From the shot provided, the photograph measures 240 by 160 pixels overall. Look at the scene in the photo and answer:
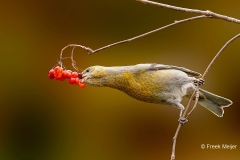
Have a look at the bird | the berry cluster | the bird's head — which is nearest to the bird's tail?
the bird

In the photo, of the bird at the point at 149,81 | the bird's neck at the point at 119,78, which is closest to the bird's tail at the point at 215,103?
the bird at the point at 149,81

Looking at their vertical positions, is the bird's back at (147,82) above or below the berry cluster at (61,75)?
above

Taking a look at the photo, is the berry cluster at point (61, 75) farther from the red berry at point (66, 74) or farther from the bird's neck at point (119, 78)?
the bird's neck at point (119, 78)

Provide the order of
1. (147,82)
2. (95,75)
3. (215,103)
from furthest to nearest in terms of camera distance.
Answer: (215,103) < (147,82) < (95,75)

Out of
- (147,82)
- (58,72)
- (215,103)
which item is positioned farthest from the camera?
(215,103)

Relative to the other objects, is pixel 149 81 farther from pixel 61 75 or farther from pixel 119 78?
pixel 61 75

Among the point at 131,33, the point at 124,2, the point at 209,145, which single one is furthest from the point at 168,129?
the point at 124,2

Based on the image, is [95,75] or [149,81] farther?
[149,81]

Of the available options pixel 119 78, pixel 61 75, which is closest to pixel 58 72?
pixel 61 75

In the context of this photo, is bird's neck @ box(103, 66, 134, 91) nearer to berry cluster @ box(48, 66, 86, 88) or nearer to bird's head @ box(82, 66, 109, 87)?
bird's head @ box(82, 66, 109, 87)
